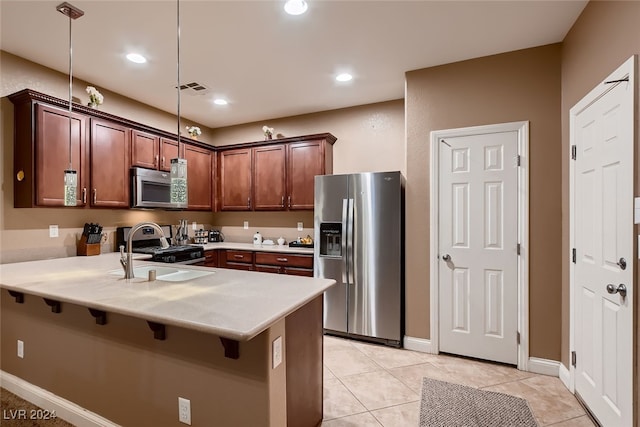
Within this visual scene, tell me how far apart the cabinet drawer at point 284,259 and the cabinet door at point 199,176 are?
1248mm

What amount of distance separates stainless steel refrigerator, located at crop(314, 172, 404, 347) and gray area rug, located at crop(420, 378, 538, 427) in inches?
32.3

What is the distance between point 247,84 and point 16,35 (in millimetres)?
1905

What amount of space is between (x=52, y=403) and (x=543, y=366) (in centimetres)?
372

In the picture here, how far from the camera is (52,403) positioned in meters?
2.03

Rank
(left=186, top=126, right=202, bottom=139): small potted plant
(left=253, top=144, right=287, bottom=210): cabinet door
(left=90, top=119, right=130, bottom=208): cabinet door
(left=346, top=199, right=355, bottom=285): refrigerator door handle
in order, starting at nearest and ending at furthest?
(left=90, top=119, right=130, bottom=208): cabinet door < (left=346, top=199, right=355, bottom=285): refrigerator door handle < (left=253, top=144, right=287, bottom=210): cabinet door < (left=186, top=126, right=202, bottom=139): small potted plant

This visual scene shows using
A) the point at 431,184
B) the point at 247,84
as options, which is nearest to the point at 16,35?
the point at 247,84

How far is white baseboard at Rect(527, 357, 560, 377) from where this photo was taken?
8.39ft

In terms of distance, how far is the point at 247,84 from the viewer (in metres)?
3.43

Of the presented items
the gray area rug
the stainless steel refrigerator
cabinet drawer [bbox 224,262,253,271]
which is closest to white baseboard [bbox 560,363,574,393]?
the gray area rug

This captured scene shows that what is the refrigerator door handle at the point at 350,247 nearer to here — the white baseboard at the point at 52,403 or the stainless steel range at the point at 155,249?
the stainless steel range at the point at 155,249

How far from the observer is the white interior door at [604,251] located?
1670mm

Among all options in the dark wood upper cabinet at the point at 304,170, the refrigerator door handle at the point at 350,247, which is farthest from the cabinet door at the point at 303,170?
the refrigerator door handle at the point at 350,247

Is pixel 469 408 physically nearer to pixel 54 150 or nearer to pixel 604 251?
pixel 604 251

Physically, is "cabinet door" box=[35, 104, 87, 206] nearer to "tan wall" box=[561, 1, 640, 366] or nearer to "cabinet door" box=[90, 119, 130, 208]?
"cabinet door" box=[90, 119, 130, 208]
